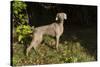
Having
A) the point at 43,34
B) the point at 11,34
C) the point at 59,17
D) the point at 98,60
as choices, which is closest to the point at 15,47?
the point at 11,34

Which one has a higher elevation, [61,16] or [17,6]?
[17,6]

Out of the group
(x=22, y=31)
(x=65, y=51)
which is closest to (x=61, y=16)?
(x=65, y=51)

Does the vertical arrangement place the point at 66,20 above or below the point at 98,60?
above

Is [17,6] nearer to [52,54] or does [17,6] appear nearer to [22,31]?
[22,31]

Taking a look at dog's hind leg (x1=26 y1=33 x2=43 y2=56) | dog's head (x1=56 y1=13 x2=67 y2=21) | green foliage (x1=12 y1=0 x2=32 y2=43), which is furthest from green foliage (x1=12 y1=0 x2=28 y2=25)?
dog's head (x1=56 y1=13 x2=67 y2=21)

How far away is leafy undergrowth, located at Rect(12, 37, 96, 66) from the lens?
4055mm

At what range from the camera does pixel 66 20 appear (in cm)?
434

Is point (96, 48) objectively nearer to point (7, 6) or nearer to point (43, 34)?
point (43, 34)

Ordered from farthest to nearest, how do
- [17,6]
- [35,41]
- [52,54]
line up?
1. [52,54]
2. [35,41]
3. [17,6]

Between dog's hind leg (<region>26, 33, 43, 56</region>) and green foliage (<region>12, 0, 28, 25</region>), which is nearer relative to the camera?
green foliage (<region>12, 0, 28, 25</region>)

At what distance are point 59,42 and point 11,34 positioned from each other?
2.49 ft

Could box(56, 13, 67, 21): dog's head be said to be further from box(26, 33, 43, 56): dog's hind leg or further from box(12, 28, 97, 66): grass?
box(26, 33, 43, 56): dog's hind leg

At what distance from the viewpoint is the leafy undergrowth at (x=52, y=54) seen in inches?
160

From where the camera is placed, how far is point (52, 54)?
4277mm
